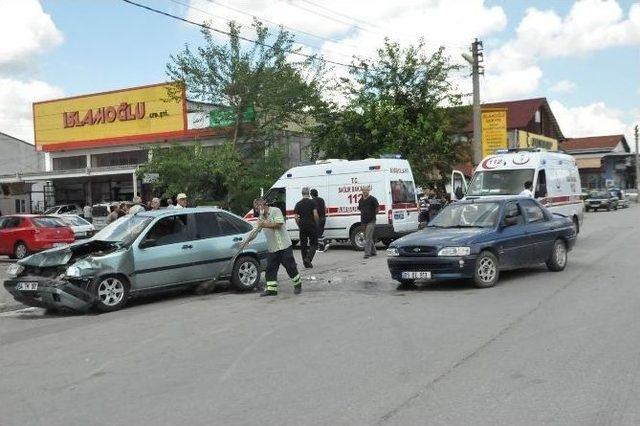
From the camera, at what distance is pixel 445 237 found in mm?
10898

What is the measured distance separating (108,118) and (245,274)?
34.1 meters

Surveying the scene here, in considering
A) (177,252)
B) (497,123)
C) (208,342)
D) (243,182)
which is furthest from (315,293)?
(497,123)

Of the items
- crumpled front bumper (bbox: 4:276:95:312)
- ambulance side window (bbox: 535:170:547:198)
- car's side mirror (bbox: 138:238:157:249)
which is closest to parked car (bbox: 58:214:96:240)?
car's side mirror (bbox: 138:238:157:249)

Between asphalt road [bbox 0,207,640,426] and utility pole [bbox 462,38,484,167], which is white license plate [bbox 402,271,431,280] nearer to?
asphalt road [bbox 0,207,640,426]

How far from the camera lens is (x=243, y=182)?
2933cm

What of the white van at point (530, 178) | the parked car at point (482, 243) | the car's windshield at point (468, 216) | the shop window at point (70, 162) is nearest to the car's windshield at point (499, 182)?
the white van at point (530, 178)

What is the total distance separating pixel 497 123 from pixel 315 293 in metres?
26.8

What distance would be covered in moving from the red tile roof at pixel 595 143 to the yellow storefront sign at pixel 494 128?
42389 millimetres

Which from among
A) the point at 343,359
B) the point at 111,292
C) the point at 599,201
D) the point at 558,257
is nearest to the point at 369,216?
the point at 558,257

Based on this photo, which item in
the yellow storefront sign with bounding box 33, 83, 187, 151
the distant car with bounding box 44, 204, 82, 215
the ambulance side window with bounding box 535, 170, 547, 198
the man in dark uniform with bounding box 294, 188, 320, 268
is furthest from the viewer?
the yellow storefront sign with bounding box 33, 83, 187, 151

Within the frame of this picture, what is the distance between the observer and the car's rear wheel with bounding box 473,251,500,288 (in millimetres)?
10664

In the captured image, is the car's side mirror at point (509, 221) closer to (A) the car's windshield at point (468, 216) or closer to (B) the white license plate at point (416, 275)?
(A) the car's windshield at point (468, 216)

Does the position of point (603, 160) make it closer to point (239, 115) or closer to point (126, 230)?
point (239, 115)

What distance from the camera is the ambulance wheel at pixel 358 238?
19016mm
